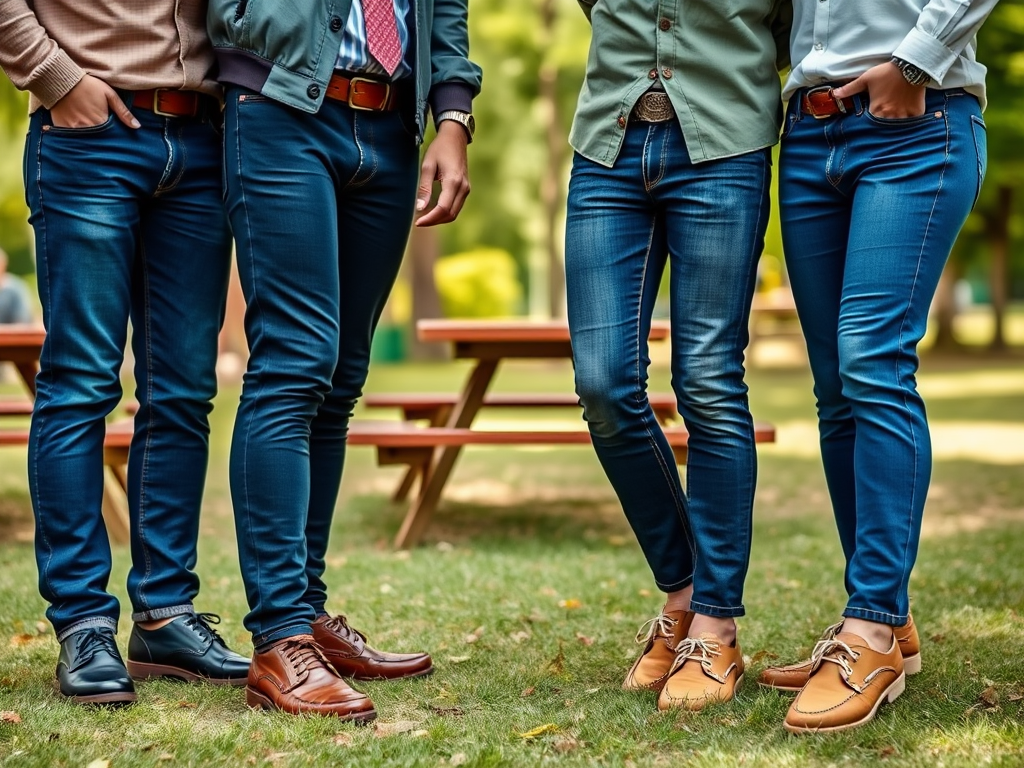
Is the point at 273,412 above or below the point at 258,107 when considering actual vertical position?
below

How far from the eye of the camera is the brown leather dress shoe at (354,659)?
10.1ft

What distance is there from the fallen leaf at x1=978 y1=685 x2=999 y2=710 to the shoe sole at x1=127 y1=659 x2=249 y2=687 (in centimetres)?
174

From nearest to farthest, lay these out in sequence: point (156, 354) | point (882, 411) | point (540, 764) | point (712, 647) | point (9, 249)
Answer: point (540, 764) → point (882, 411) → point (712, 647) → point (156, 354) → point (9, 249)

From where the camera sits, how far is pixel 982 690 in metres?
2.84

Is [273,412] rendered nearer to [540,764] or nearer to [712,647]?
[540,764]

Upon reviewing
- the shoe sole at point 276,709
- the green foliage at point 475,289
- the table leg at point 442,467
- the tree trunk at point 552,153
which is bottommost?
the green foliage at point 475,289

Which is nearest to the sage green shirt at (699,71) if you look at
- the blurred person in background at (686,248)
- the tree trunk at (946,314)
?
the blurred person in background at (686,248)

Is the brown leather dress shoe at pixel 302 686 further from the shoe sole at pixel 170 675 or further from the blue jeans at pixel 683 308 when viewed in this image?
the blue jeans at pixel 683 308

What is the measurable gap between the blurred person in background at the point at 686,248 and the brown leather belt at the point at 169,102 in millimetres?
915

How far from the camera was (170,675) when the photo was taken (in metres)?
3.05

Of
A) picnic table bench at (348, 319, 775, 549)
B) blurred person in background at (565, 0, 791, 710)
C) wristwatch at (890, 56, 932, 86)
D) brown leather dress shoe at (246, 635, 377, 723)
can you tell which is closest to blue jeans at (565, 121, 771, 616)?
blurred person in background at (565, 0, 791, 710)

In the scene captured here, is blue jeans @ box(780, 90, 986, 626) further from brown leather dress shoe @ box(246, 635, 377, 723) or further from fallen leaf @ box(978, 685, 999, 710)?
brown leather dress shoe @ box(246, 635, 377, 723)

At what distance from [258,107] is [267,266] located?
35cm

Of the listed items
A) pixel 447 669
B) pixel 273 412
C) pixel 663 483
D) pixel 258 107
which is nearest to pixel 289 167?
pixel 258 107
